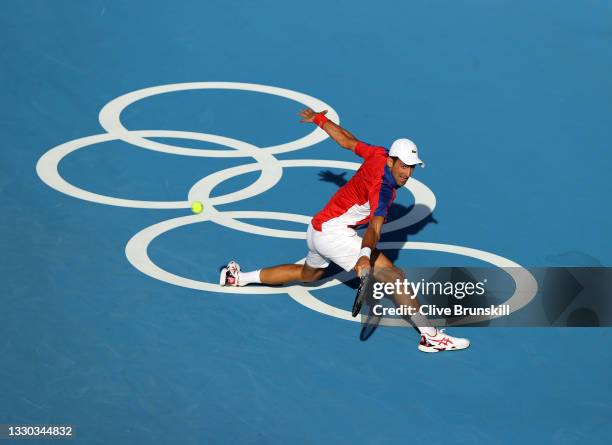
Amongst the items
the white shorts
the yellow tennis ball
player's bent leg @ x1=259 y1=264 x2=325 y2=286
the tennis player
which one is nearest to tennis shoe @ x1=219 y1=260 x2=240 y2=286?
the tennis player

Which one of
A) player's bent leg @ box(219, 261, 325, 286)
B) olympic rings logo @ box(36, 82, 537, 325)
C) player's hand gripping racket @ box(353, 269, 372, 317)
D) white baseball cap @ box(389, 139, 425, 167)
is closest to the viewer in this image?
player's hand gripping racket @ box(353, 269, 372, 317)

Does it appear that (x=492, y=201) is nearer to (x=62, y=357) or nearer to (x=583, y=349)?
(x=583, y=349)

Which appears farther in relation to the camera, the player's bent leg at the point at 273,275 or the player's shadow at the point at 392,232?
the player's bent leg at the point at 273,275

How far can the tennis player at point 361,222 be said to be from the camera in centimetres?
1380

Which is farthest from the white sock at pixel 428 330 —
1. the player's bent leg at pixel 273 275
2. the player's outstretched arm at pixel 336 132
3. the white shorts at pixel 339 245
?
the player's outstretched arm at pixel 336 132

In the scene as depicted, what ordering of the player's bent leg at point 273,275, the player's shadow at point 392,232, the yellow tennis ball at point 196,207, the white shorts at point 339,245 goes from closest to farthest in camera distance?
1. the white shorts at point 339,245
2. the player's shadow at point 392,232
3. the player's bent leg at point 273,275
4. the yellow tennis ball at point 196,207

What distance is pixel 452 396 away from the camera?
43.8 feet

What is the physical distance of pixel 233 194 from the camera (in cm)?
1736

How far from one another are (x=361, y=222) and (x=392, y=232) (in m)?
2.07

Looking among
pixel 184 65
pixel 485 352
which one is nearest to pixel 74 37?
pixel 184 65

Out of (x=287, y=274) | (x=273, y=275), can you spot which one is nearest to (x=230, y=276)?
(x=273, y=275)

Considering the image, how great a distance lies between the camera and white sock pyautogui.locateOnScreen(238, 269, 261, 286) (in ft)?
49.5

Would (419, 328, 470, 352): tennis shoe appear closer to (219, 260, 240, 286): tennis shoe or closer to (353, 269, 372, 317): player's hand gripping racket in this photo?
(353, 269, 372, 317): player's hand gripping racket

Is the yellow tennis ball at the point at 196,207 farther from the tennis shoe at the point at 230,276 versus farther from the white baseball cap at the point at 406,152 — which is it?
the white baseball cap at the point at 406,152
